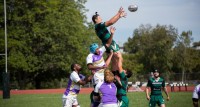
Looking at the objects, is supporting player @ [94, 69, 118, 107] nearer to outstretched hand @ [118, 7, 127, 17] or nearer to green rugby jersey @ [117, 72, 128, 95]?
green rugby jersey @ [117, 72, 128, 95]

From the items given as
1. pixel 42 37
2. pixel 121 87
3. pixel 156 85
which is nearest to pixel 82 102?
pixel 156 85

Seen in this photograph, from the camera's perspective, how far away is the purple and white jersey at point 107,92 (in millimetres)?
10938

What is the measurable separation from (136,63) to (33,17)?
40637mm

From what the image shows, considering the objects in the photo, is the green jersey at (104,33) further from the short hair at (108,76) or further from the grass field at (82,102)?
the grass field at (82,102)

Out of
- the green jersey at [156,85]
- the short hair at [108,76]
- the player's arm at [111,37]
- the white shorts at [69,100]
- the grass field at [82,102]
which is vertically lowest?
the grass field at [82,102]

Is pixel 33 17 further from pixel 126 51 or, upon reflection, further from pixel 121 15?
pixel 126 51

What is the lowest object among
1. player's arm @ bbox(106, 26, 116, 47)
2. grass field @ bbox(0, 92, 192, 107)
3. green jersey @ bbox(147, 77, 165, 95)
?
grass field @ bbox(0, 92, 192, 107)

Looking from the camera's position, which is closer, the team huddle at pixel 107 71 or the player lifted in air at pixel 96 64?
the team huddle at pixel 107 71

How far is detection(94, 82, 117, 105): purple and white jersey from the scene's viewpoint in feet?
35.9

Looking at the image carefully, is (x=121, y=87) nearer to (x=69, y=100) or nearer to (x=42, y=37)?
(x=69, y=100)

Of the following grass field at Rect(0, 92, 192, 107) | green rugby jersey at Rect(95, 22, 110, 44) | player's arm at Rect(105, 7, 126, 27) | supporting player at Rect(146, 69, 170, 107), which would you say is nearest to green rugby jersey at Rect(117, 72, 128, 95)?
green rugby jersey at Rect(95, 22, 110, 44)

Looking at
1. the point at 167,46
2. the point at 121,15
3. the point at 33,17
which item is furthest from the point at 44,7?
the point at 121,15

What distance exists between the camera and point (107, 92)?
36.0 ft

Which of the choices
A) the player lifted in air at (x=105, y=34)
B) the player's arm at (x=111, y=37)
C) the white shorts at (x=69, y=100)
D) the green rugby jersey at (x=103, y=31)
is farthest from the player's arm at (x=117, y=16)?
the white shorts at (x=69, y=100)
